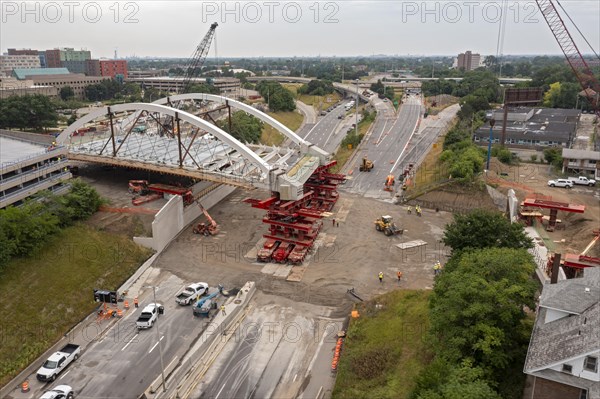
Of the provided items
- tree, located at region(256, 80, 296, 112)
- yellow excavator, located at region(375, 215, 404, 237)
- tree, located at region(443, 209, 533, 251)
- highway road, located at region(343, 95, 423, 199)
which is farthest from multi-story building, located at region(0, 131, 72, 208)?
tree, located at region(256, 80, 296, 112)

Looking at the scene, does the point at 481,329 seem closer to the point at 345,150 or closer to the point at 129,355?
the point at 129,355

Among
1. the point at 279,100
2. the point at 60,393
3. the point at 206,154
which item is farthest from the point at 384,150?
the point at 60,393

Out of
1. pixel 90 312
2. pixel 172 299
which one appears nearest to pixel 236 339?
pixel 172 299

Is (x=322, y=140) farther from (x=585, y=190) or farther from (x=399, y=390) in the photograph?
(x=399, y=390)

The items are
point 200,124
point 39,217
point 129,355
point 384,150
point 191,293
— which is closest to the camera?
point 129,355

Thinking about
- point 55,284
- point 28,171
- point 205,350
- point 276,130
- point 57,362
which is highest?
point 276,130

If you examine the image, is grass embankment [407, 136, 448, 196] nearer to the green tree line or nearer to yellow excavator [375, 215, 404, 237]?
yellow excavator [375, 215, 404, 237]
